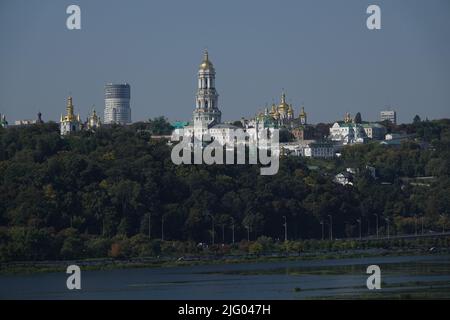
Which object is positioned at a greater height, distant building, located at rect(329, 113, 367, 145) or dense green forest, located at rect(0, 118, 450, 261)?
distant building, located at rect(329, 113, 367, 145)

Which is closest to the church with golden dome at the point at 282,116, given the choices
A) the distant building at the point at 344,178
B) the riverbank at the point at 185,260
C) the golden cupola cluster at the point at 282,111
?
the golden cupola cluster at the point at 282,111

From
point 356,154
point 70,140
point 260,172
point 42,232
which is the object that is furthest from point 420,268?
point 356,154

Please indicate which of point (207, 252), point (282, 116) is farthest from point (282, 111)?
point (207, 252)

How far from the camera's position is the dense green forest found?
55250mm

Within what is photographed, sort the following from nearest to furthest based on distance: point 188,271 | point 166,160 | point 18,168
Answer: point 188,271
point 18,168
point 166,160

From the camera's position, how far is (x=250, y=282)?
4350cm

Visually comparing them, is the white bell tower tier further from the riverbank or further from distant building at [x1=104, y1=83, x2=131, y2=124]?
the riverbank

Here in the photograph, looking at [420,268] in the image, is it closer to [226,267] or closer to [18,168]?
[226,267]

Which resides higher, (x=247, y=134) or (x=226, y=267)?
(x=247, y=134)

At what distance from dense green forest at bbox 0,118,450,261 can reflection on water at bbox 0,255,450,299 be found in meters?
5.27

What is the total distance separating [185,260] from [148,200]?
23.1 feet

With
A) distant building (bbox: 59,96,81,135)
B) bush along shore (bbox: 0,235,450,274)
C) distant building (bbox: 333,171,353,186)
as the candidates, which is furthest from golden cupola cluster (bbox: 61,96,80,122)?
bush along shore (bbox: 0,235,450,274)
